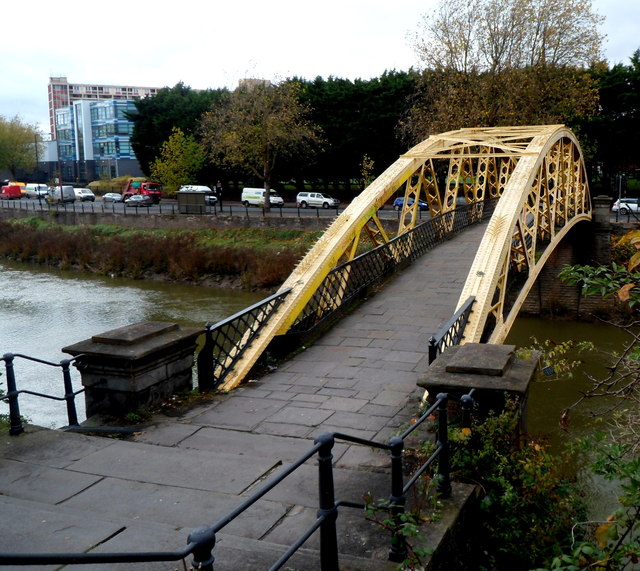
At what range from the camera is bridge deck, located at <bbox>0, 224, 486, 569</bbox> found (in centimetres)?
432

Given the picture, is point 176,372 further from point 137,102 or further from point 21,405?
point 137,102

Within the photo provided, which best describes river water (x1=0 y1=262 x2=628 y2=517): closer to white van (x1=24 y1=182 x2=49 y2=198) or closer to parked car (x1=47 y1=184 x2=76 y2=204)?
parked car (x1=47 y1=184 x2=76 y2=204)

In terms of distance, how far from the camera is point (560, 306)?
25953 mm

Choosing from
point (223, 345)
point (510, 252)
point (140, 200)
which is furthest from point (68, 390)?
point (140, 200)

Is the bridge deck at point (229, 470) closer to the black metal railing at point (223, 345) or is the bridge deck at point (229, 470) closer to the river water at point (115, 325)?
the black metal railing at point (223, 345)

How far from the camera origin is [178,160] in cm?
4903

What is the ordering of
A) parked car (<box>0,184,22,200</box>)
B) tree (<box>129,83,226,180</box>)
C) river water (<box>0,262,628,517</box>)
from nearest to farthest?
river water (<box>0,262,628,517</box>) → tree (<box>129,83,226,180</box>) → parked car (<box>0,184,22,200</box>)

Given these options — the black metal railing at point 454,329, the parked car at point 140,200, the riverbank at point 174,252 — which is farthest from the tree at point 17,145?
the black metal railing at point 454,329

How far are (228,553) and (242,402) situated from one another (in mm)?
4445

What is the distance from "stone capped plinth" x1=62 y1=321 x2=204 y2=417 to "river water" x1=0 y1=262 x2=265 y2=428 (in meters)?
6.33

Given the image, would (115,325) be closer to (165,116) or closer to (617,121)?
(617,121)

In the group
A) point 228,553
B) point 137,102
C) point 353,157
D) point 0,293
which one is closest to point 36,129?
point 137,102

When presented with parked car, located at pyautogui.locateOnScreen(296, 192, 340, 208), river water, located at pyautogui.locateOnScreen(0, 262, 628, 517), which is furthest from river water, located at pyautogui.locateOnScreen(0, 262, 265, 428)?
parked car, located at pyautogui.locateOnScreen(296, 192, 340, 208)

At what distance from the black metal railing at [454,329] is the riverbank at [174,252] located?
19465 mm
